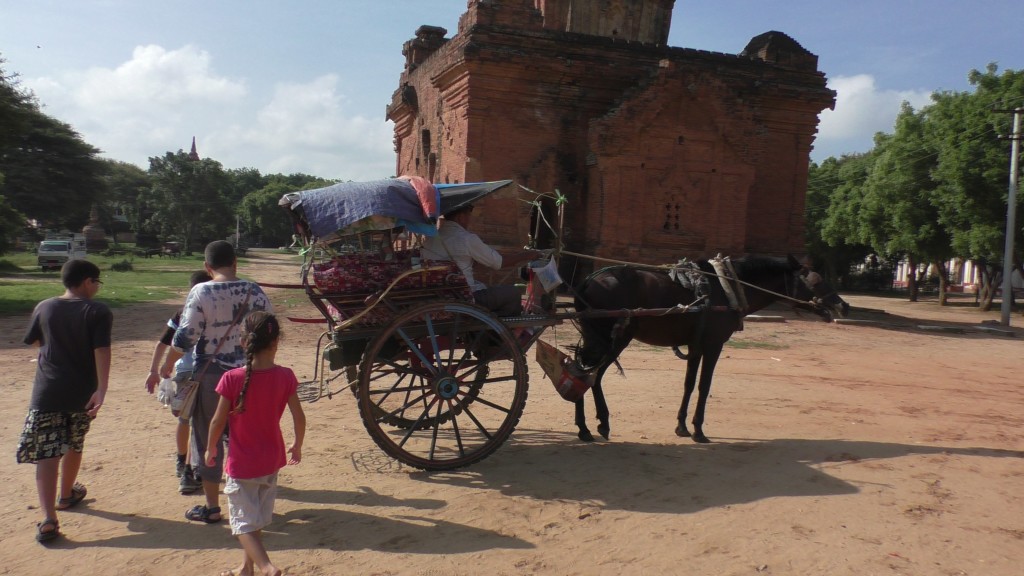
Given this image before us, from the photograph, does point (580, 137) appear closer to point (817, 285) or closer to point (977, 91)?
point (817, 285)

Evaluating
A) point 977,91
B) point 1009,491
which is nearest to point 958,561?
point 1009,491

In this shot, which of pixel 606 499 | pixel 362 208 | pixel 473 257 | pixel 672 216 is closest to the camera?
pixel 606 499

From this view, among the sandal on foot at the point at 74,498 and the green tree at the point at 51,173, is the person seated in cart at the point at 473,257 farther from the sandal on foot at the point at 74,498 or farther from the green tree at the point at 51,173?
the green tree at the point at 51,173

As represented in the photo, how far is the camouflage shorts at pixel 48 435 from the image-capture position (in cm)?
388

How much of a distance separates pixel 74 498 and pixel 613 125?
46.8 feet

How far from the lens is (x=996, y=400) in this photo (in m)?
8.91

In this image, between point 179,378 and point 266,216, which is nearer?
point 179,378

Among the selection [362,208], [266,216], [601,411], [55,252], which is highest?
[266,216]

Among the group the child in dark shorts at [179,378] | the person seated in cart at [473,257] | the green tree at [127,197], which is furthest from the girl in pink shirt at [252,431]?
the green tree at [127,197]

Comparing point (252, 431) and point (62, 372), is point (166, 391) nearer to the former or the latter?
point (62, 372)

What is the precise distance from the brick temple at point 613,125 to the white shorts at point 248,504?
43.0ft

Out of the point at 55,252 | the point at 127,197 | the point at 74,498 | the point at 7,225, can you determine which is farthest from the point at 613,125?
the point at 127,197

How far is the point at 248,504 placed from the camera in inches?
129

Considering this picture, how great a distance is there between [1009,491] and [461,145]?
13579 mm
